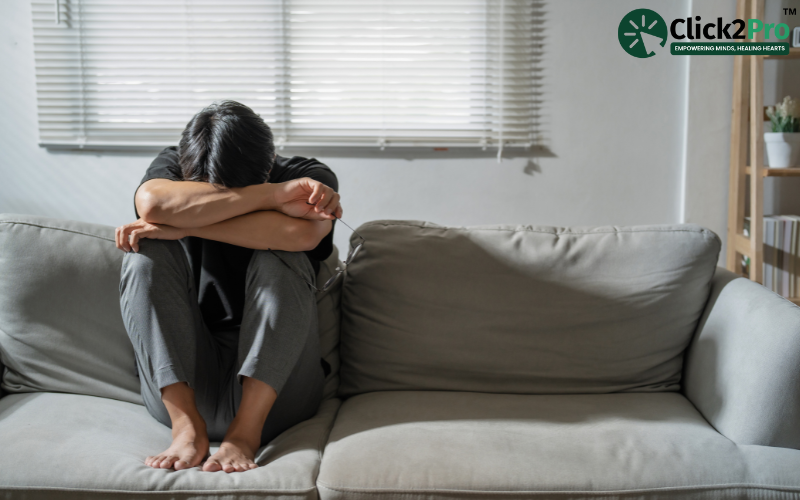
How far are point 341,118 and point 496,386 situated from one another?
1.37 meters

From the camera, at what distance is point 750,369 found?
1.09m

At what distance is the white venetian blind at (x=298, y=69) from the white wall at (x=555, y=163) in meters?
0.09

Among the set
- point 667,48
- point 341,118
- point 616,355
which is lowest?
A: point 616,355

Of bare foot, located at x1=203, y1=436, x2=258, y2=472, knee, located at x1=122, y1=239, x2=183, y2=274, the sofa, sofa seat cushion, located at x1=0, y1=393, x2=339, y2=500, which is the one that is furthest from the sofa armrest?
knee, located at x1=122, y1=239, x2=183, y2=274

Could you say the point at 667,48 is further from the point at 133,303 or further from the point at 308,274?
the point at 133,303

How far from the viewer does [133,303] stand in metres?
1.06

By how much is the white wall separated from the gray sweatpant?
1187 millimetres

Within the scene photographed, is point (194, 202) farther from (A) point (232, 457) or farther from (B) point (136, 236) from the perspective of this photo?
(A) point (232, 457)

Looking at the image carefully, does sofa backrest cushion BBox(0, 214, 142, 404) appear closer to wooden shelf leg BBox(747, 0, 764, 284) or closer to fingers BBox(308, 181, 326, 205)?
fingers BBox(308, 181, 326, 205)

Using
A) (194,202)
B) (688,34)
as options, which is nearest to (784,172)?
(688,34)

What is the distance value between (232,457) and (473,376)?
1.94ft

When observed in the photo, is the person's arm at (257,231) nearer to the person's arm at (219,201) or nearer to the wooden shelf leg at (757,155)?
the person's arm at (219,201)

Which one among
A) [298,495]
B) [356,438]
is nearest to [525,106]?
[356,438]

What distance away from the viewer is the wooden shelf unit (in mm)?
1948
